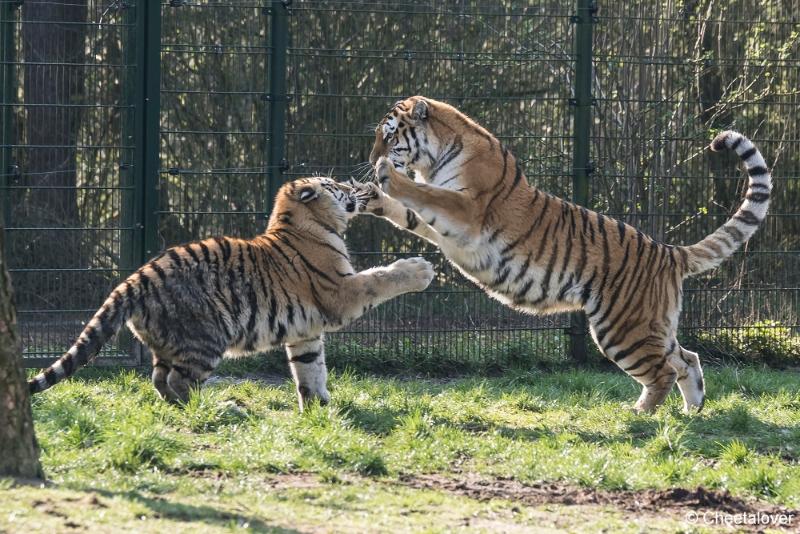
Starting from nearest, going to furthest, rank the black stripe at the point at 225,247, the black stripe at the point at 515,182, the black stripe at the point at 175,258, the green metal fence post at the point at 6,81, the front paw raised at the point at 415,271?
the black stripe at the point at 175,258 < the black stripe at the point at 225,247 < the front paw raised at the point at 415,271 < the black stripe at the point at 515,182 < the green metal fence post at the point at 6,81

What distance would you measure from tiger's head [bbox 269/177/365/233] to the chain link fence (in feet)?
5.26

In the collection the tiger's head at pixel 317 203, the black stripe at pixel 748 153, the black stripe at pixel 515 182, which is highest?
the black stripe at pixel 748 153

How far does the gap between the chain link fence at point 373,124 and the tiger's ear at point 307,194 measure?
1695 millimetres

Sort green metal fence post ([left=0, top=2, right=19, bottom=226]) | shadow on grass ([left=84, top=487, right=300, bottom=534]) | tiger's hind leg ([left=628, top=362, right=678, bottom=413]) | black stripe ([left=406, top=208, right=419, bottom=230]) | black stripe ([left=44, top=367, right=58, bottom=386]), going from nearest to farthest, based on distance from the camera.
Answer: shadow on grass ([left=84, top=487, right=300, bottom=534]), black stripe ([left=44, top=367, right=58, bottom=386]), tiger's hind leg ([left=628, top=362, right=678, bottom=413]), black stripe ([left=406, top=208, right=419, bottom=230]), green metal fence post ([left=0, top=2, right=19, bottom=226])

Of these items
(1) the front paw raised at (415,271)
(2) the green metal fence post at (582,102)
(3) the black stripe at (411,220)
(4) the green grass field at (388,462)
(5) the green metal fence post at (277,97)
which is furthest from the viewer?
(2) the green metal fence post at (582,102)

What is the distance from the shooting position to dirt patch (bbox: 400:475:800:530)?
4.89 metres

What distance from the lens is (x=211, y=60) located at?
8438 millimetres

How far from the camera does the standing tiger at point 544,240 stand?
7188 millimetres

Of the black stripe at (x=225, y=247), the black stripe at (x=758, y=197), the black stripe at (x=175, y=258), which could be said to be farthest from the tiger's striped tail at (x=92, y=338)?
the black stripe at (x=758, y=197)

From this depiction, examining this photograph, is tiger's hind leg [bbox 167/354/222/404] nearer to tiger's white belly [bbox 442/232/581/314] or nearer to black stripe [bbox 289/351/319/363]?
black stripe [bbox 289/351/319/363]

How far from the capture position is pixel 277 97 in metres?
8.47

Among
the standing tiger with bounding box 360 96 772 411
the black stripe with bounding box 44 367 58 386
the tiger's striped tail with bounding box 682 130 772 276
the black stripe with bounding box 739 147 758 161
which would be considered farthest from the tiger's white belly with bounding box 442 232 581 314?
the black stripe with bounding box 44 367 58 386

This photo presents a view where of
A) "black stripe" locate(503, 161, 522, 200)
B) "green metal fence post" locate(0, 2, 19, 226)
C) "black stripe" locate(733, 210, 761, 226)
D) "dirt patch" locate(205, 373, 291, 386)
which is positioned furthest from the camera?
"green metal fence post" locate(0, 2, 19, 226)

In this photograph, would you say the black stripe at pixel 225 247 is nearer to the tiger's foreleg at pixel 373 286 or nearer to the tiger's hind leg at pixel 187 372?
the tiger's hind leg at pixel 187 372
